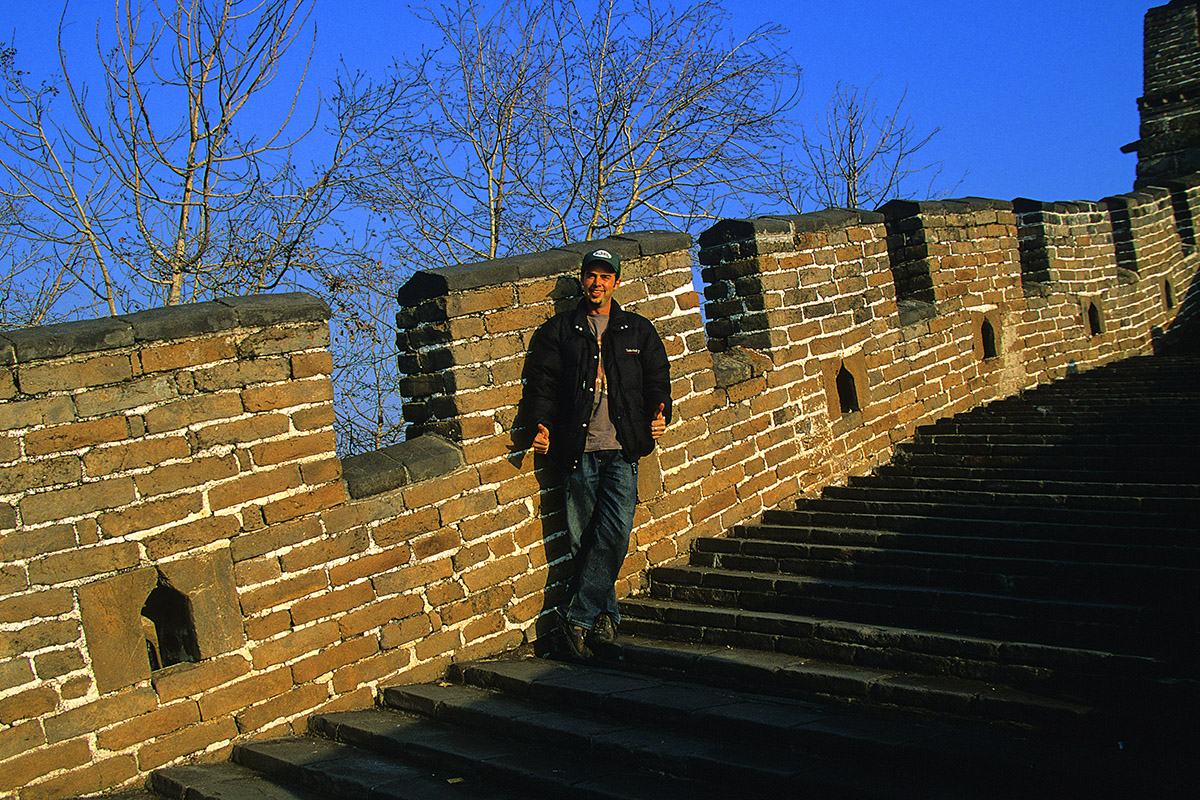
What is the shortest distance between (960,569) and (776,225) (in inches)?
99.6

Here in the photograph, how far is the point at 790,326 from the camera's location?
19.5 feet

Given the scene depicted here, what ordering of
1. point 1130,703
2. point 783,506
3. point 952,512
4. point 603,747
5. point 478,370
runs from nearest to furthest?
point 1130,703 → point 603,747 → point 478,370 → point 952,512 → point 783,506

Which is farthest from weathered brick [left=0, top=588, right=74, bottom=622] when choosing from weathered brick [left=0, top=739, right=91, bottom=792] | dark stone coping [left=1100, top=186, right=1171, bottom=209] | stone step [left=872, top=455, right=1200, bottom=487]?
dark stone coping [left=1100, top=186, right=1171, bottom=209]

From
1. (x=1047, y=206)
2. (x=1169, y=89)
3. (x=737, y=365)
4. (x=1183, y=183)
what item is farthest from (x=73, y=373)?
(x=1169, y=89)

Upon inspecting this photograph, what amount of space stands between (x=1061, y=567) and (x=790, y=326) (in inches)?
95.6

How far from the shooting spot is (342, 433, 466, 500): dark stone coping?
423 cm

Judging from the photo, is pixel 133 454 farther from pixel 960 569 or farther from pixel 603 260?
pixel 960 569

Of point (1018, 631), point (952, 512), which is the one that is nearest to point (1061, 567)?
point (1018, 631)

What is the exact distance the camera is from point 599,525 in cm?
453

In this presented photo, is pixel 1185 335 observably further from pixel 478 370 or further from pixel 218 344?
pixel 218 344

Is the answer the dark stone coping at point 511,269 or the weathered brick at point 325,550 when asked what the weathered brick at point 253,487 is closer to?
the weathered brick at point 325,550

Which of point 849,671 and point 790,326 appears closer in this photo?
point 849,671

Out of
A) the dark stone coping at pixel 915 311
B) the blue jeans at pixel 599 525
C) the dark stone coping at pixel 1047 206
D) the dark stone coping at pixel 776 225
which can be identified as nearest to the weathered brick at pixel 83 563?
the blue jeans at pixel 599 525

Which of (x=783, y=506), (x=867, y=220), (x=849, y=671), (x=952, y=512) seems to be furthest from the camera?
(x=867, y=220)
